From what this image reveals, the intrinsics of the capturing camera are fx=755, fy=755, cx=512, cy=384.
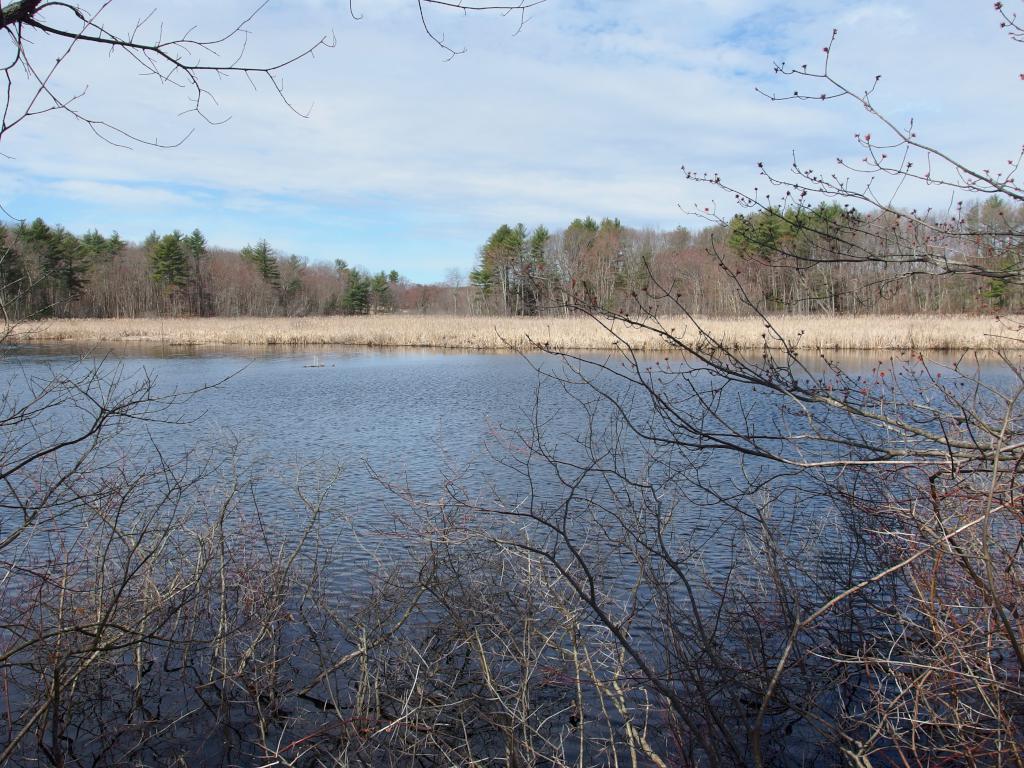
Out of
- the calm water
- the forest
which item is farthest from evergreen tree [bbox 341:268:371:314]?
the forest

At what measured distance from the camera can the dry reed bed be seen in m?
22.2

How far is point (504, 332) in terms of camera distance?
97.1 feet

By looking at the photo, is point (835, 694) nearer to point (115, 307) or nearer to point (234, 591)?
point (234, 591)

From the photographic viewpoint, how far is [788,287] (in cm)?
423

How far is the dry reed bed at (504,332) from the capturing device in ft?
72.9

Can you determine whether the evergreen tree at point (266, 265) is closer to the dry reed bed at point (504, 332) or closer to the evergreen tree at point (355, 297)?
the evergreen tree at point (355, 297)

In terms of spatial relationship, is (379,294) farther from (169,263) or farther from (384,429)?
(384,429)

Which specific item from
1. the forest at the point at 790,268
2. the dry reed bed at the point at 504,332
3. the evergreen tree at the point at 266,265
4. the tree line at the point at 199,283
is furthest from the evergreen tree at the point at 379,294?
the forest at the point at 790,268

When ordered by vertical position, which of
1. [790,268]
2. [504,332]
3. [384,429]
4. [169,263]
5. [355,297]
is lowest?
[384,429]

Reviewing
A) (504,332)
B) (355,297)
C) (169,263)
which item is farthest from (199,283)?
(504,332)

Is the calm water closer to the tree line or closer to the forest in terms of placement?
the forest

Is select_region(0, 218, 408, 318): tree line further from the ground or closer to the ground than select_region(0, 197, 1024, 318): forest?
further from the ground

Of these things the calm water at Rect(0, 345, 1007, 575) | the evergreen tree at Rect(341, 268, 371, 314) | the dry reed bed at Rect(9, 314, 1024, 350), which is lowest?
the calm water at Rect(0, 345, 1007, 575)

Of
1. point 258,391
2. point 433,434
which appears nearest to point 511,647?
point 433,434
